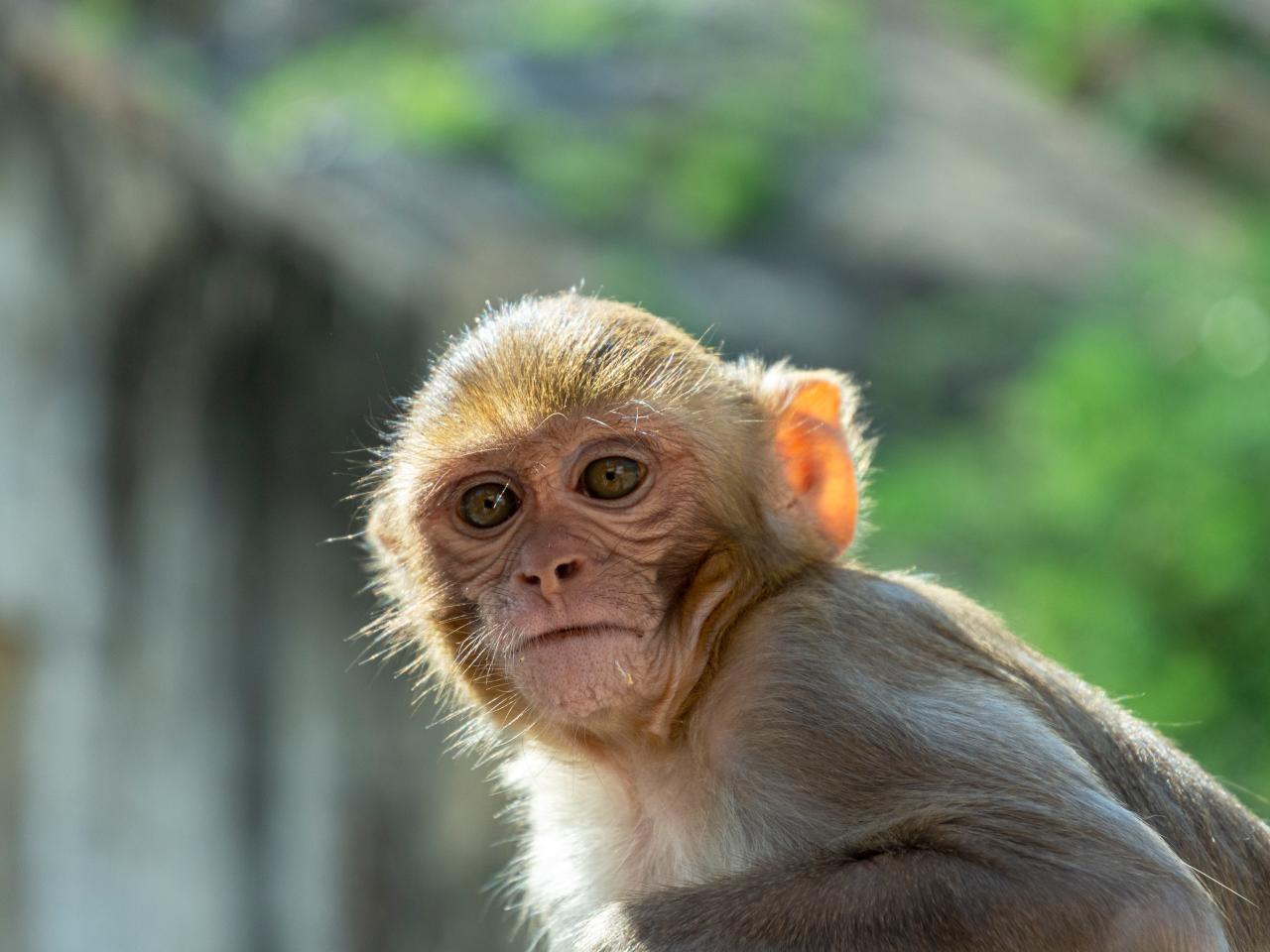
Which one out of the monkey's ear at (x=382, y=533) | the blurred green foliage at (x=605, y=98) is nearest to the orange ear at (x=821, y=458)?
the monkey's ear at (x=382, y=533)

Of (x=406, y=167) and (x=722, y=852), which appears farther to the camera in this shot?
(x=406, y=167)

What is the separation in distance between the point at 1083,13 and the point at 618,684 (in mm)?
12931

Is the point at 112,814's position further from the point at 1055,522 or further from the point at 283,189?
the point at 1055,522

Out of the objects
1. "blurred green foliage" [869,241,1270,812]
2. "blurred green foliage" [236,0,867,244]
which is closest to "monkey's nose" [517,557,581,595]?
"blurred green foliage" [869,241,1270,812]

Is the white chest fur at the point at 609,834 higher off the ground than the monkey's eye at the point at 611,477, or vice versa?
the monkey's eye at the point at 611,477

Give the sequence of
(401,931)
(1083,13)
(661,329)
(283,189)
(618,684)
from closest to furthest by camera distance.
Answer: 1. (618,684)
2. (661,329)
3. (283,189)
4. (401,931)
5. (1083,13)

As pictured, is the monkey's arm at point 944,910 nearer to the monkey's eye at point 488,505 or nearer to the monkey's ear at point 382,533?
the monkey's eye at point 488,505

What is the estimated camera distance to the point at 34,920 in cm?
1141

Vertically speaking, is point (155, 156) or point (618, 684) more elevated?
point (155, 156)

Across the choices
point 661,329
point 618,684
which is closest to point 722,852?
point 618,684

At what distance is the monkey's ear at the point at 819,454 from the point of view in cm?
439

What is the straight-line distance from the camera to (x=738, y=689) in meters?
3.95

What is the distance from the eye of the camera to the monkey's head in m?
4.00

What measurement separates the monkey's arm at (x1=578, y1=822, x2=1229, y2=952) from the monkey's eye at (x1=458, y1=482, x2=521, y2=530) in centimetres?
112
